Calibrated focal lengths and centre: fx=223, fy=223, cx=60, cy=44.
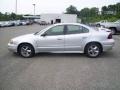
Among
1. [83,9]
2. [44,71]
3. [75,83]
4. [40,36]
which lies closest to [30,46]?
[40,36]

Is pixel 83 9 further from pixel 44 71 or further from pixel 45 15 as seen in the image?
pixel 44 71

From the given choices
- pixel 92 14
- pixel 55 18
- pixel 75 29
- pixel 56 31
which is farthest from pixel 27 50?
pixel 92 14

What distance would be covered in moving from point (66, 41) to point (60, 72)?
265 cm

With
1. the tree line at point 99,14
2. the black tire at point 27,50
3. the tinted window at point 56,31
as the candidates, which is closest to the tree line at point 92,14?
the tree line at point 99,14

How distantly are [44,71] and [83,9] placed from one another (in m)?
120

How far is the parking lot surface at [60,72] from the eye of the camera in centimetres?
581

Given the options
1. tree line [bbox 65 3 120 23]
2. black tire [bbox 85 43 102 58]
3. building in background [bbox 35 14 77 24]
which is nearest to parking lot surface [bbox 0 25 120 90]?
black tire [bbox 85 43 102 58]

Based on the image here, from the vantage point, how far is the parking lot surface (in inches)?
229

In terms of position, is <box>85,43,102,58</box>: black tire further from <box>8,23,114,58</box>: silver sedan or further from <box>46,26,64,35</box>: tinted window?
<box>46,26,64,35</box>: tinted window

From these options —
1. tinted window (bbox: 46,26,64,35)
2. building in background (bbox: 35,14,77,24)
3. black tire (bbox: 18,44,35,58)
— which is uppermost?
building in background (bbox: 35,14,77,24)

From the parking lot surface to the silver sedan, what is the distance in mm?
346

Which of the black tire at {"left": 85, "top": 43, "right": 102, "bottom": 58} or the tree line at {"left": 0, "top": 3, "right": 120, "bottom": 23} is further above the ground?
the tree line at {"left": 0, "top": 3, "right": 120, "bottom": 23}

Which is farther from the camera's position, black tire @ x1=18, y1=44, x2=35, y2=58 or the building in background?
the building in background

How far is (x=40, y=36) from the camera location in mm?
9664
